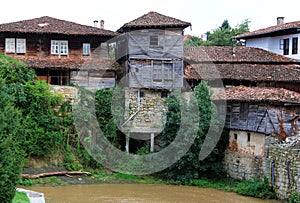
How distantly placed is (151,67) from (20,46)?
9524 mm

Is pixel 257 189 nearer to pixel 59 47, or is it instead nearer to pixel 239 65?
pixel 239 65

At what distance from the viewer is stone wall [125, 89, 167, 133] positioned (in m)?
31.5

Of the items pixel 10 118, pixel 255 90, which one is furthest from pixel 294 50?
pixel 10 118

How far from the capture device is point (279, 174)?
23750mm

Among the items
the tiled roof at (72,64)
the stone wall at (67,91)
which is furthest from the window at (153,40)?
the stone wall at (67,91)

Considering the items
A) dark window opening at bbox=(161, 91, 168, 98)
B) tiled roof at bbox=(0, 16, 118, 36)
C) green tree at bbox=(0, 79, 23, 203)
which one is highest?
tiled roof at bbox=(0, 16, 118, 36)

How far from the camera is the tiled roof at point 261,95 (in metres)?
25.7

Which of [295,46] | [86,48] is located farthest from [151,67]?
[295,46]

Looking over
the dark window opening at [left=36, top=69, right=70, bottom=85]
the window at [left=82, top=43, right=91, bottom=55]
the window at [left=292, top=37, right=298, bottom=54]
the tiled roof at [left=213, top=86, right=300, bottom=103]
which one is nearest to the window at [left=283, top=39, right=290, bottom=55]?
the window at [left=292, top=37, right=298, bottom=54]

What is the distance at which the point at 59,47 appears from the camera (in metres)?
34.3

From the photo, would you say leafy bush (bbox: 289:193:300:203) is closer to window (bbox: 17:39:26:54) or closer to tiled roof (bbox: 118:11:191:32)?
tiled roof (bbox: 118:11:191:32)

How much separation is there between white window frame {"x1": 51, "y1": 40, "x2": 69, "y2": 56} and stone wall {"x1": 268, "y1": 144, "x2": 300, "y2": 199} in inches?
660

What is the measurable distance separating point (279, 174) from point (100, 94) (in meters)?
12.5

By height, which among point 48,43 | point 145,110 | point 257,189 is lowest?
point 257,189
